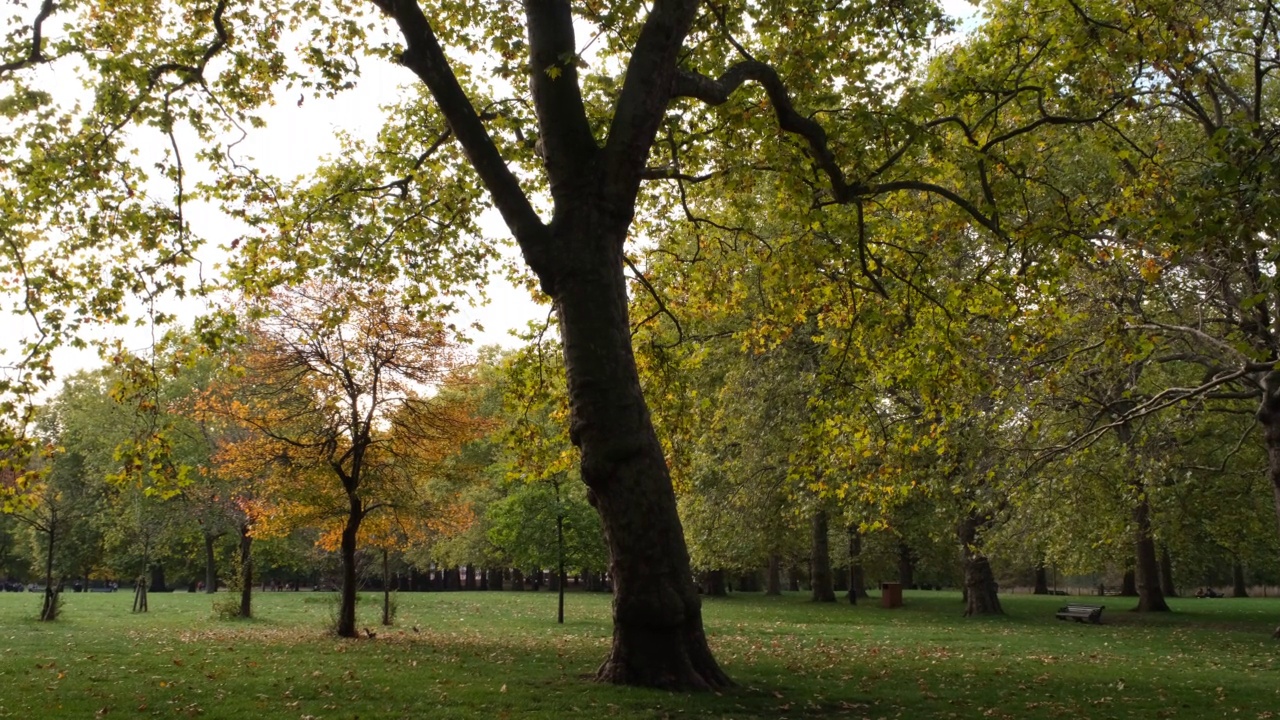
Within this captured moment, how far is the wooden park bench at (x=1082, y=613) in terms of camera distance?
25875 millimetres

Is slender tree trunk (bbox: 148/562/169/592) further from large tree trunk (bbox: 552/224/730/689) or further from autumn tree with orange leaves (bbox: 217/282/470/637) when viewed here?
large tree trunk (bbox: 552/224/730/689)

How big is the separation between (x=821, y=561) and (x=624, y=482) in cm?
2737

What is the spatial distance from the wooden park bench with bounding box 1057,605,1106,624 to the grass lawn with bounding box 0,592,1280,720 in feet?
5.93

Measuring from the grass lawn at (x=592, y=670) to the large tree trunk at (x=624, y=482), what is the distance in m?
0.44

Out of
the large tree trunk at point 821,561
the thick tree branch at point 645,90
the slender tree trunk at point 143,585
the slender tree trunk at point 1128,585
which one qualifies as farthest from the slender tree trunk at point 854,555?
the thick tree branch at point 645,90

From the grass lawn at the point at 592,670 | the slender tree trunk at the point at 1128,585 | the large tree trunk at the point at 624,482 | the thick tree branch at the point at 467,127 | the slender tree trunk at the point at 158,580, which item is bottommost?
the slender tree trunk at the point at 158,580

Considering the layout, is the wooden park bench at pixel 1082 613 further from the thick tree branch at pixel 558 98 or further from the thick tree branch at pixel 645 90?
the thick tree branch at pixel 558 98

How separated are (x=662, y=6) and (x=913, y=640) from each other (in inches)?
582

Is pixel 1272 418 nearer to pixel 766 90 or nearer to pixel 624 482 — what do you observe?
pixel 766 90

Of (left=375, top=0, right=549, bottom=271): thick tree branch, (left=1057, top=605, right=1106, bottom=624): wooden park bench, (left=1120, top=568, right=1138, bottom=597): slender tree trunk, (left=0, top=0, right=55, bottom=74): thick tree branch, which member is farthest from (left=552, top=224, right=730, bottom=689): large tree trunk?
(left=1120, top=568, right=1138, bottom=597): slender tree trunk

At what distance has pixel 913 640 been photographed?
19.1 metres

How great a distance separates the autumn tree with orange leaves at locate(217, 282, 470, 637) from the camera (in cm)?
1884

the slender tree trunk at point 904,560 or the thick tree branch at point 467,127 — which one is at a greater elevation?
the thick tree branch at point 467,127

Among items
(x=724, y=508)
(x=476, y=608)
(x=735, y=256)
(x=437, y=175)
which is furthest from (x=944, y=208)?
(x=476, y=608)
